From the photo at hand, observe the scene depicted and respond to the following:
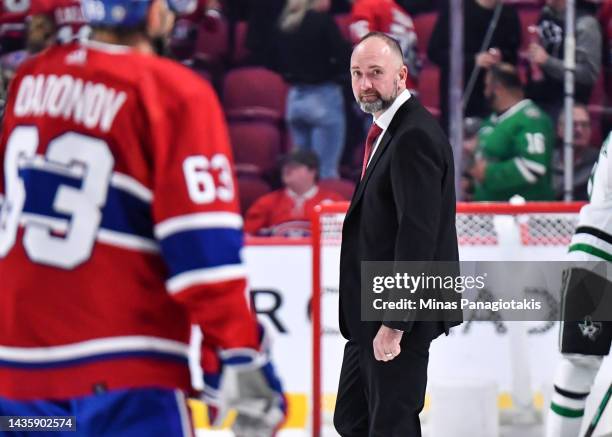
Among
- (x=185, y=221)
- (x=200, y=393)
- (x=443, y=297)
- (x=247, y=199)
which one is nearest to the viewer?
(x=185, y=221)

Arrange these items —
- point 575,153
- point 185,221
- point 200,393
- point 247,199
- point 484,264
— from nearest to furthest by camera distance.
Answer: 1. point 185,221
2. point 200,393
3. point 484,264
4. point 575,153
5. point 247,199

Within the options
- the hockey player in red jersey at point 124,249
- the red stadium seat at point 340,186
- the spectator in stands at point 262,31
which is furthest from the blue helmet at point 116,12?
the spectator in stands at point 262,31

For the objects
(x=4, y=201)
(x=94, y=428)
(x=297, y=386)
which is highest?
(x=4, y=201)

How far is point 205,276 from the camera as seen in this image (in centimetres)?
240

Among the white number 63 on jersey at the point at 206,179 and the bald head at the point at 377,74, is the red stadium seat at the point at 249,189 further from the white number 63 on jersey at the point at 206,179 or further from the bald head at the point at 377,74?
the white number 63 on jersey at the point at 206,179

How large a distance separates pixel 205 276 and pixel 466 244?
3.13m

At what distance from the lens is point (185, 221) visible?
→ 2.42m

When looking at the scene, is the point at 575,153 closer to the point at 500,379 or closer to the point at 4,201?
the point at 500,379

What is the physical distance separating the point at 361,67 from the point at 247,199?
4028 millimetres

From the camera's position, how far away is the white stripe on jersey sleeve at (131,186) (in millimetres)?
2447

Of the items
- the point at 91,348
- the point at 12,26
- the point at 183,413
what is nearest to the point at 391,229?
the point at 183,413

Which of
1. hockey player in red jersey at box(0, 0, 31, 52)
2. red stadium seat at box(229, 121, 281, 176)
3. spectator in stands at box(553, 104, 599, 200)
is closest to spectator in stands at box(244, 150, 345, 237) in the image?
red stadium seat at box(229, 121, 281, 176)

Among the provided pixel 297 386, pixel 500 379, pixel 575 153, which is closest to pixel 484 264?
pixel 500 379

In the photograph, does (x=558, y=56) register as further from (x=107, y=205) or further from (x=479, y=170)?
(x=107, y=205)
